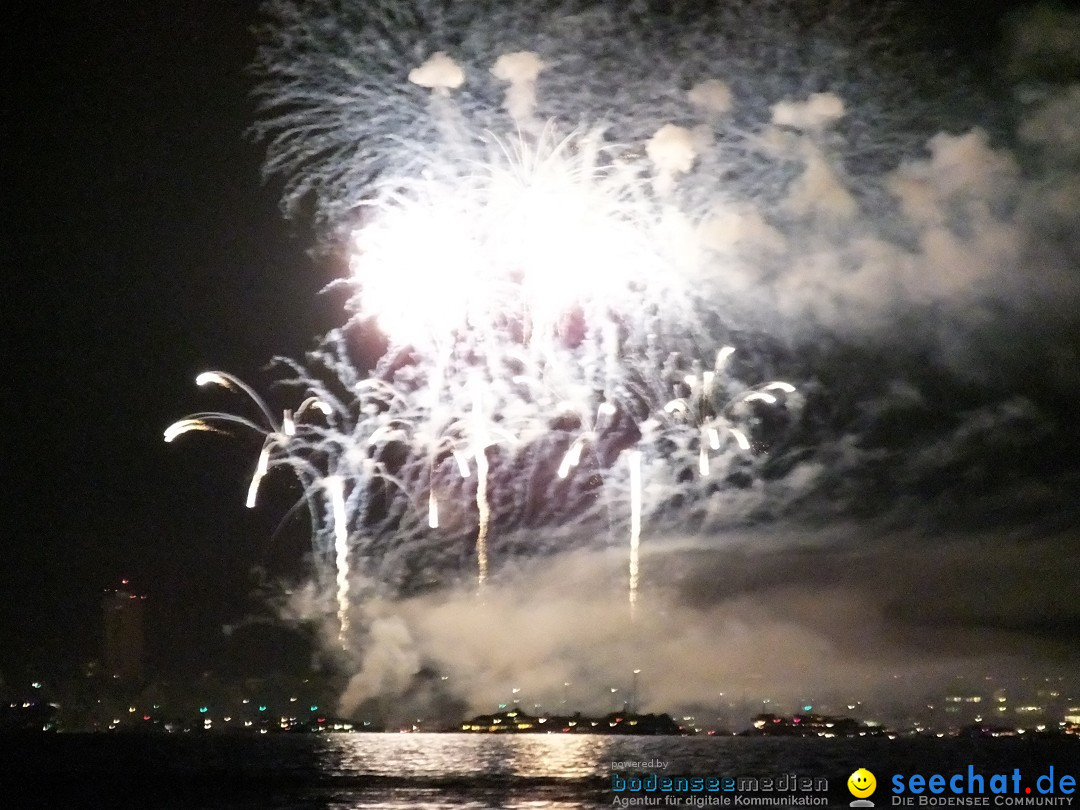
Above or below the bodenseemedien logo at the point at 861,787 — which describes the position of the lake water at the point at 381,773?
below

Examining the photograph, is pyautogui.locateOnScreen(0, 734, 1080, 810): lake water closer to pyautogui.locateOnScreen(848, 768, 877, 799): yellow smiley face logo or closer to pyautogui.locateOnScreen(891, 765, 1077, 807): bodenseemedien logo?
pyautogui.locateOnScreen(848, 768, 877, 799): yellow smiley face logo

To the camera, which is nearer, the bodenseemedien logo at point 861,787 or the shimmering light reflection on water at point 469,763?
the bodenseemedien logo at point 861,787

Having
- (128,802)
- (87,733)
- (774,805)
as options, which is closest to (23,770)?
(128,802)

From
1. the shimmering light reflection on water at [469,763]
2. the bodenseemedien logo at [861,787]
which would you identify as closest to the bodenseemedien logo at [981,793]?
the bodenseemedien logo at [861,787]

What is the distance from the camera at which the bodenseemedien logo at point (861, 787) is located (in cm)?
5131

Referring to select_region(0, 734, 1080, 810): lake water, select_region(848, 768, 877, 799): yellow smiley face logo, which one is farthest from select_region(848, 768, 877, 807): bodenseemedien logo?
select_region(0, 734, 1080, 810): lake water

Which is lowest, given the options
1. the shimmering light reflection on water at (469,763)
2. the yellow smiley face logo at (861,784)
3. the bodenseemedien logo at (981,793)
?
the shimmering light reflection on water at (469,763)

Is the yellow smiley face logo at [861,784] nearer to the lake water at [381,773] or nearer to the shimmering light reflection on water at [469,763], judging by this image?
the lake water at [381,773]

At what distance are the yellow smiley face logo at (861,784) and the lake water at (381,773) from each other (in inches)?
33.2

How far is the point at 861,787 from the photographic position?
53750 millimetres

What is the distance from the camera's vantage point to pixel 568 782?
74438 millimetres

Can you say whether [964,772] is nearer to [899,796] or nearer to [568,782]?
[568,782]

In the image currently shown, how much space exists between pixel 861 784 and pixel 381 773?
132ft

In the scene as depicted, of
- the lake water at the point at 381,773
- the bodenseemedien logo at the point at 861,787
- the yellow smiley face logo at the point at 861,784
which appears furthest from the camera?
the lake water at the point at 381,773
